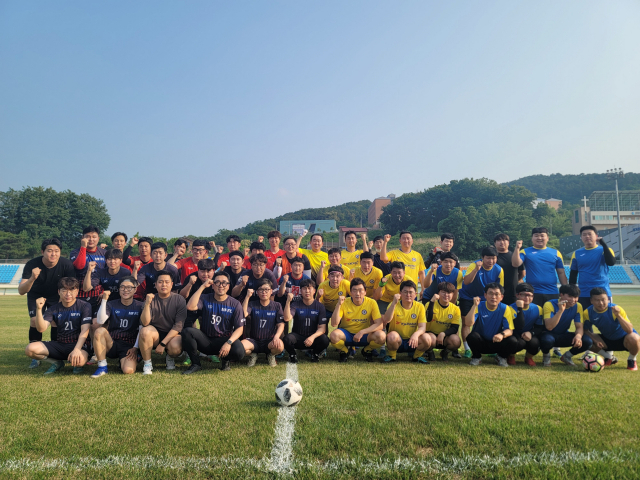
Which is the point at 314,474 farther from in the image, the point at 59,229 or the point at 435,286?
the point at 59,229

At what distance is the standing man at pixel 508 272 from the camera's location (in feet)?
23.2

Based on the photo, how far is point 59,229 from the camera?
206 feet

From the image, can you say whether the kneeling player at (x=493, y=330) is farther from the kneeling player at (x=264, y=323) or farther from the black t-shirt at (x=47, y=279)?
the black t-shirt at (x=47, y=279)

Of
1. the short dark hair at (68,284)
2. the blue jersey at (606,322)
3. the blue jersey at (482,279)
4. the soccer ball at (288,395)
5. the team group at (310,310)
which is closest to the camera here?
the soccer ball at (288,395)

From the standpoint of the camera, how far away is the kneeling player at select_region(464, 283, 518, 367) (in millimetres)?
6020

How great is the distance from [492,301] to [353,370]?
2.52 metres

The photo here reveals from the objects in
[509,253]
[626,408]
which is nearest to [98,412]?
[626,408]

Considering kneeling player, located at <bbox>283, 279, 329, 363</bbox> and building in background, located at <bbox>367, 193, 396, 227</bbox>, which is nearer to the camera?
kneeling player, located at <bbox>283, 279, 329, 363</bbox>

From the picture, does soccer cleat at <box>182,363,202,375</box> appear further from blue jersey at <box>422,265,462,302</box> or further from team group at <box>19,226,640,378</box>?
blue jersey at <box>422,265,462,302</box>

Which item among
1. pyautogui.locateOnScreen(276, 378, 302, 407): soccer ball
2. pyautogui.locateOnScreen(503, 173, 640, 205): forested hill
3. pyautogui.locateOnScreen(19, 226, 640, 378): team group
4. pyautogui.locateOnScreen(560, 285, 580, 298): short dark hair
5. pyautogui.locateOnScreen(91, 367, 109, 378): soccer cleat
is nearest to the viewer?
pyautogui.locateOnScreen(276, 378, 302, 407): soccer ball

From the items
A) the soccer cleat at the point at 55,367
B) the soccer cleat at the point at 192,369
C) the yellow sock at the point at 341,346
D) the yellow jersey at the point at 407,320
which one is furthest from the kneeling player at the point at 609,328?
the soccer cleat at the point at 55,367

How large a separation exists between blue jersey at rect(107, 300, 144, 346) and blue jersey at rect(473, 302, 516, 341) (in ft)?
17.7

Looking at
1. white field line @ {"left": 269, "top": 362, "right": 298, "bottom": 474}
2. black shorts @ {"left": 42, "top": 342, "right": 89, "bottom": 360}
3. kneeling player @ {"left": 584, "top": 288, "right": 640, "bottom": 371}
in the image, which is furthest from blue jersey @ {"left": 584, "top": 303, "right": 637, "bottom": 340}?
black shorts @ {"left": 42, "top": 342, "right": 89, "bottom": 360}

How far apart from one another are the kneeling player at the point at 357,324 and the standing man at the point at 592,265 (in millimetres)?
3674
